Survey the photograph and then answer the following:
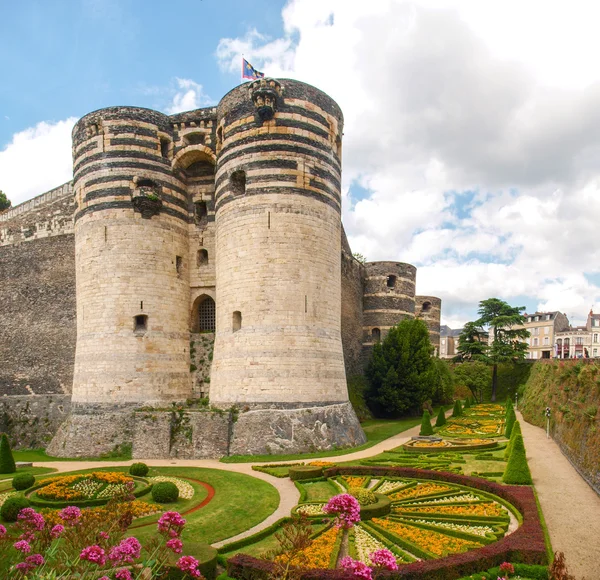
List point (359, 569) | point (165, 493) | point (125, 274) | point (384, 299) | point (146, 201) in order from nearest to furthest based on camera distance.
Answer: point (359, 569) < point (165, 493) < point (125, 274) < point (146, 201) < point (384, 299)

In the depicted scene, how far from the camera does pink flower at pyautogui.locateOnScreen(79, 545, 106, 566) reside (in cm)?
536

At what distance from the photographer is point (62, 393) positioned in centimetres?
3072

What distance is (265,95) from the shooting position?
24.5 meters

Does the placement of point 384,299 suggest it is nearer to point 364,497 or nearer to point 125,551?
point 364,497

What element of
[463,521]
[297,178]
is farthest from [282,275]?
[463,521]

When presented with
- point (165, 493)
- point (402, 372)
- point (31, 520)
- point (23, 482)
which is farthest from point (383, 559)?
point (402, 372)

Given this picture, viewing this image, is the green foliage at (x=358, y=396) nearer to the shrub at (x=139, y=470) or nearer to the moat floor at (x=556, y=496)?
the moat floor at (x=556, y=496)

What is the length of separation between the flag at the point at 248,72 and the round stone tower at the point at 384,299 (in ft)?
72.9

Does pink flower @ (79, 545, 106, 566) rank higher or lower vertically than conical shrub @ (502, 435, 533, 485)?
higher

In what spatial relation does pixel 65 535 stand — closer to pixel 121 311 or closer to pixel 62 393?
pixel 121 311

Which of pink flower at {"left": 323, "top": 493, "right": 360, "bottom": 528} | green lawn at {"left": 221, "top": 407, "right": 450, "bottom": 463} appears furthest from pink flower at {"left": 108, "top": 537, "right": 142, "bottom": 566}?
green lawn at {"left": 221, "top": 407, "right": 450, "bottom": 463}

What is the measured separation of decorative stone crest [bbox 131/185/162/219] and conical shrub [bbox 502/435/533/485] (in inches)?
813

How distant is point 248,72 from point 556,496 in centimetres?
2365

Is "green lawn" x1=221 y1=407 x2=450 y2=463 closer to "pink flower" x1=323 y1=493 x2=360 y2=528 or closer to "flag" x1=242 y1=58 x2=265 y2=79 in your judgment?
"pink flower" x1=323 y1=493 x2=360 y2=528
